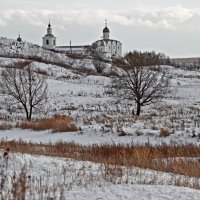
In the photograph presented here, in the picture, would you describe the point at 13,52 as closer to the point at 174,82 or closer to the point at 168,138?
the point at 174,82

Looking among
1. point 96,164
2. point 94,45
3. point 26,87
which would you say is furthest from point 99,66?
point 96,164

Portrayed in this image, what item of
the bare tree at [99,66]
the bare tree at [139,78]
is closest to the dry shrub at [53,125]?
the bare tree at [139,78]

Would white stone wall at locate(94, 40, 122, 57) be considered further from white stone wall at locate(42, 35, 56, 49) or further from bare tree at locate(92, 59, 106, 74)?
bare tree at locate(92, 59, 106, 74)

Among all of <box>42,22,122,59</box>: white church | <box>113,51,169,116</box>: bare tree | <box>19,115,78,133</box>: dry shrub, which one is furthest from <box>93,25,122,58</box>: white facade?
<box>19,115,78,133</box>: dry shrub

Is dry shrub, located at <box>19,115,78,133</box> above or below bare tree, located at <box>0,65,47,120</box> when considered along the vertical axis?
below

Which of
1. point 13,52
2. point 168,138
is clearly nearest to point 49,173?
point 168,138

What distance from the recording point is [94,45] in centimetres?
14150

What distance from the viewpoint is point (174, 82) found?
6022cm

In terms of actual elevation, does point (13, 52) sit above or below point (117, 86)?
above

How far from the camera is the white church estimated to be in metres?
138

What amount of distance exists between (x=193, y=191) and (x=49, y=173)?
9.52 feet

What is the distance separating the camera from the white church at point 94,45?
13806 centimetres

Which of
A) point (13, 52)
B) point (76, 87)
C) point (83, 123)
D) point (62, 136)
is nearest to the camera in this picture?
point (62, 136)

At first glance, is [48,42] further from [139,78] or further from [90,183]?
[90,183]
